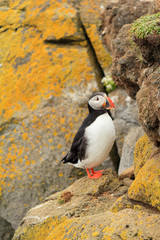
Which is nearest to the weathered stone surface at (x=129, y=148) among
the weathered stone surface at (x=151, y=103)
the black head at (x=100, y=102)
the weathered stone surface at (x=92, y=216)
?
the weathered stone surface at (x=92, y=216)

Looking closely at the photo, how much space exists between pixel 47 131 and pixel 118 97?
6.80ft

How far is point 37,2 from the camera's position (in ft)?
29.7

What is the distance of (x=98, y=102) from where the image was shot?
208 inches

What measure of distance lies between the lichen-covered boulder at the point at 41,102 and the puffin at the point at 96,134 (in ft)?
6.90

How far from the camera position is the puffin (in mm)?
5191

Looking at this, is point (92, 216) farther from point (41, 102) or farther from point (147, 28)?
point (41, 102)

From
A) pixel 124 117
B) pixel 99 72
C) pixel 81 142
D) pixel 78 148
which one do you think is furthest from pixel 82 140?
pixel 99 72

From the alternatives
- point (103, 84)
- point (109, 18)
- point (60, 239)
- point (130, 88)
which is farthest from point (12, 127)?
point (60, 239)

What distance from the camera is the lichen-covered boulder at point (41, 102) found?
7.49m

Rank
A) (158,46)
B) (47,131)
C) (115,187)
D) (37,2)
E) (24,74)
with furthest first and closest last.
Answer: (37,2) → (24,74) → (47,131) → (115,187) → (158,46)

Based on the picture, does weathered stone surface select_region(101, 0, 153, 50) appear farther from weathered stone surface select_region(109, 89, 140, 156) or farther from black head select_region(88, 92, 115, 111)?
black head select_region(88, 92, 115, 111)

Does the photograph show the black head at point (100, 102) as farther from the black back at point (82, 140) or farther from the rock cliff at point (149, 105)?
the rock cliff at point (149, 105)

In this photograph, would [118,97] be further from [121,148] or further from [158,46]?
[158,46]

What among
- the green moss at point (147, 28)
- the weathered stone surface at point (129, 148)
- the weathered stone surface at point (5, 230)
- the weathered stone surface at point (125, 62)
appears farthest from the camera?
the weathered stone surface at point (5, 230)
